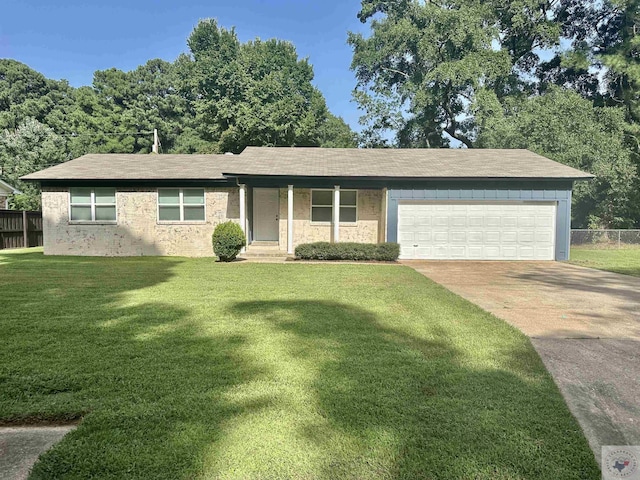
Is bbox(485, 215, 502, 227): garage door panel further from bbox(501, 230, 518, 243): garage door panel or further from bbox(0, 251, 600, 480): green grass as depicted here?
bbox(0, 251, 600, 480): green grass

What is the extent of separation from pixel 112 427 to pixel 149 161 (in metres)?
16.0

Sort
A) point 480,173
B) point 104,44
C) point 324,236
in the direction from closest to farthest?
point 480,173 < point 324,236 < point 104,44

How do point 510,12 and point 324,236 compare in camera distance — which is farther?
point 510,12

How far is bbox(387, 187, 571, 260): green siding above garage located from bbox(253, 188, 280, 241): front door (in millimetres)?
4629

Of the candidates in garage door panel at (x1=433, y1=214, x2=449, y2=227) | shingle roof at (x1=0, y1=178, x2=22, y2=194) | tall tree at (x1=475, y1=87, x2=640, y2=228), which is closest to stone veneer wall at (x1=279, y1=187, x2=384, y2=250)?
garage door panel at (x1=433, y1=214, x2=449, y2=227)

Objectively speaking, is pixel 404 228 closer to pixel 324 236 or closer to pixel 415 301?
pixel 324 236

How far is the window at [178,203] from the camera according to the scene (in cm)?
1454

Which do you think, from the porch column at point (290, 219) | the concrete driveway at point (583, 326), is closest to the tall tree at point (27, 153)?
the porch column at point (290, 219)

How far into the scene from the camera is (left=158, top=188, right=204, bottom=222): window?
14539mm

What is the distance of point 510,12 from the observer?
88.7 feet

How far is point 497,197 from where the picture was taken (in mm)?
13828

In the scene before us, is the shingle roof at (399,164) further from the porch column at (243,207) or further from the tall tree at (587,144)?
the tall tree at (587,144)

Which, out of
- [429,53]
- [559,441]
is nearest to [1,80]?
[429,53]

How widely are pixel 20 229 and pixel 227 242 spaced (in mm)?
12593
